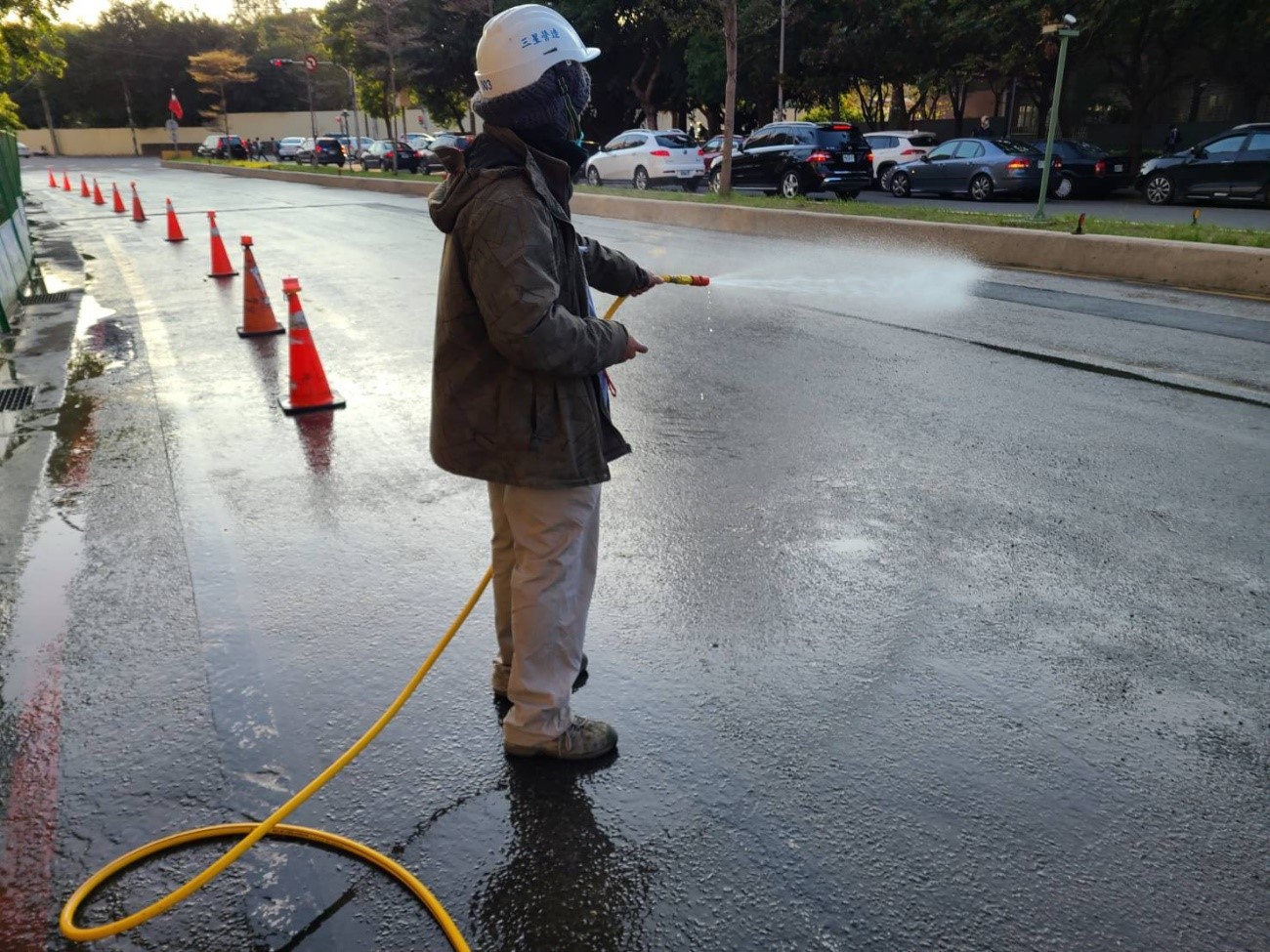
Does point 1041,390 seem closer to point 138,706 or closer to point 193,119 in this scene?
point 138,706

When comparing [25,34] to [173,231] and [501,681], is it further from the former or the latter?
[501,681]

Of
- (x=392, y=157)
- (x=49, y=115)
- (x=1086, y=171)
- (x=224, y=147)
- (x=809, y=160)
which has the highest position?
(x=49, y=115)

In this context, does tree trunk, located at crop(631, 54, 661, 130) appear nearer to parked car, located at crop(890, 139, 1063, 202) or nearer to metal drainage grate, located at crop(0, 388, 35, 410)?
parked car, located at crop(890, 139, 1063, 202)

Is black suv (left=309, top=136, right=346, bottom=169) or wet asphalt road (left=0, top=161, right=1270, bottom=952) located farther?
black suv (left=309, top=136, right=346, bottom=169)

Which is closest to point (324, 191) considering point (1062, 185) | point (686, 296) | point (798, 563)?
point (1062, 185)

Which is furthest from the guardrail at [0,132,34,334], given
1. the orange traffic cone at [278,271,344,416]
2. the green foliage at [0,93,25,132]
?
the orange traffic cone at [278,271,344,416]

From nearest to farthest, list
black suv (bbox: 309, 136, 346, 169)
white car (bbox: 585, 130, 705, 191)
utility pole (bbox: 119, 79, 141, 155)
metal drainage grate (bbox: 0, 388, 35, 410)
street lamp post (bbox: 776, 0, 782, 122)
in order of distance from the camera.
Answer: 1. metal drainage grate (bbox: 0, 388, 35, 410)
2. white car (bbox: 585, 130, 705, 191)
3. street lamp post (bbox: 776, 0, 782, 122)
4. black suv (bbox: 309, 136, 346, 169)
5. utility pole (bbox: 119, 79, 141, 155)

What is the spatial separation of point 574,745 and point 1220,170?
21.1m

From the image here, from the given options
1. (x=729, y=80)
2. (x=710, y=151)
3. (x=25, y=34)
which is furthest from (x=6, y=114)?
(x=710, y=151)

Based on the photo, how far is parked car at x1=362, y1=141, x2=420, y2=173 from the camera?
3944cm

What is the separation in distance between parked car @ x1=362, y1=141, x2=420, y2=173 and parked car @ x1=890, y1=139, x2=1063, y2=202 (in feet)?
67.5

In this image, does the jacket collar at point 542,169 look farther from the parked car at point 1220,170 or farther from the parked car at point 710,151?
the parked car at point 710,151

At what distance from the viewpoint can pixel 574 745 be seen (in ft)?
9.23

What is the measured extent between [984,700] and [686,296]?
782 cm
